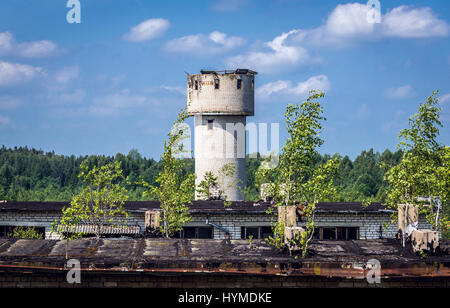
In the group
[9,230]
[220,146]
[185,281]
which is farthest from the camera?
[220,146]

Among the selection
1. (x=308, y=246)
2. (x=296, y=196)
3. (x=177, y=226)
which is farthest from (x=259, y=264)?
(x=177, y=226)

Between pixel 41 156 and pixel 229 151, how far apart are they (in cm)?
11516

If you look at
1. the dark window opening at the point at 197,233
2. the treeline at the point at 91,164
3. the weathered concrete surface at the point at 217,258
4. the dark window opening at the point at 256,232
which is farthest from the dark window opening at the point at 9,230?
the treeline at the point at 91,164

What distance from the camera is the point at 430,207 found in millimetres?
25453

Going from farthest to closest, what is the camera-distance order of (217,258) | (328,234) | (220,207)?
(220,207) → (328,234) → (217,258)

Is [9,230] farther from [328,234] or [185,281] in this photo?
[185,281]

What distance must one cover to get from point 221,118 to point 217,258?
29161mm

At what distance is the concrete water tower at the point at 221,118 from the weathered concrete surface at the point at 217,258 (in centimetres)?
2610

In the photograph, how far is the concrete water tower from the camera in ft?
165

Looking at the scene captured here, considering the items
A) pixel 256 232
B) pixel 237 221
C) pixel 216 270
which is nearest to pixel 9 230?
pixel 237 221

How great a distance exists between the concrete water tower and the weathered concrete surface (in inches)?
1027

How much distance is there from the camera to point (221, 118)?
50.8 m

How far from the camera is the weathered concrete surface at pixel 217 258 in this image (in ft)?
70.3
